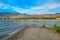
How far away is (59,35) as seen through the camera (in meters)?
3.95

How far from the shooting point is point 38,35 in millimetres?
3822

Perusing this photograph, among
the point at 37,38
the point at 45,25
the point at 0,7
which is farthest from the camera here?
the point at 45,25

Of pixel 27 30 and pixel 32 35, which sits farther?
pixel 27 30

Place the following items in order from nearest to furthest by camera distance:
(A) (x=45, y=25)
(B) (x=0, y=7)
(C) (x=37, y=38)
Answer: (C) (x=37, y=38) → (B) (x=0, y=7) → (A) (x=45, y=25)

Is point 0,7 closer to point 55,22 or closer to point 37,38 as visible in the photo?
point 37,38

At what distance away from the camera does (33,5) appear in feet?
12.7

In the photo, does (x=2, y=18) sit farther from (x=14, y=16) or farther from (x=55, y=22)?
(x=55, y=22)

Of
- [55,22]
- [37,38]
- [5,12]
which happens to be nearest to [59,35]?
[55,22]

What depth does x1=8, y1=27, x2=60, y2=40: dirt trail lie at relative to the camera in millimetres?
3620

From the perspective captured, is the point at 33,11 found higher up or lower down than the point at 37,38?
Result: higher up

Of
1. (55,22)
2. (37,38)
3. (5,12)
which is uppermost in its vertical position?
(5,12)

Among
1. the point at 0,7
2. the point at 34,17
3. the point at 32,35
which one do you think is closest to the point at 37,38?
the point at 32,35

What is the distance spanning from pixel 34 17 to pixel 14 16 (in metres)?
0.50

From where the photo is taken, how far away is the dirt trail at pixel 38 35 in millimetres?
3620
